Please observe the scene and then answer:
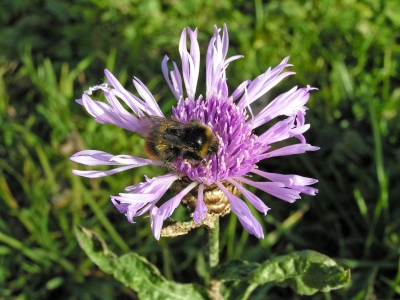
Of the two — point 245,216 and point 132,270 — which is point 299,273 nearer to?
point 245,216

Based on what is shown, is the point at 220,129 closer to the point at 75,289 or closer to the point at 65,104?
the point at 75,289

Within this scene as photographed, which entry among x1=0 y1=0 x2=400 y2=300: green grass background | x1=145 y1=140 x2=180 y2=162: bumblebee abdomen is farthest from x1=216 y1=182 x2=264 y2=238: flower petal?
x1=0 y1=0 x2=400 y2=300: green grass background

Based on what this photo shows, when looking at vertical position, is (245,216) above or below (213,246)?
above

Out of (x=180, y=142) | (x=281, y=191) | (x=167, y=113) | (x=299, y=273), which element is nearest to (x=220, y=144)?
(x=180, y=142)

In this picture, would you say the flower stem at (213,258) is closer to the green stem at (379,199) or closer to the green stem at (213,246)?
the green stem at (213,246)

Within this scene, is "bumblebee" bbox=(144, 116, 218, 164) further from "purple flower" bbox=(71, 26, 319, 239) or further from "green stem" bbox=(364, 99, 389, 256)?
"green stem" bbox=(364, 99, 389, 256)

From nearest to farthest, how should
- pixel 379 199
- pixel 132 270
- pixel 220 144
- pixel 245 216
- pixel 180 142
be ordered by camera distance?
pixel 245 216, pixel 180 142, pixel 220 144, pixel 132 270, pixel 379 199
